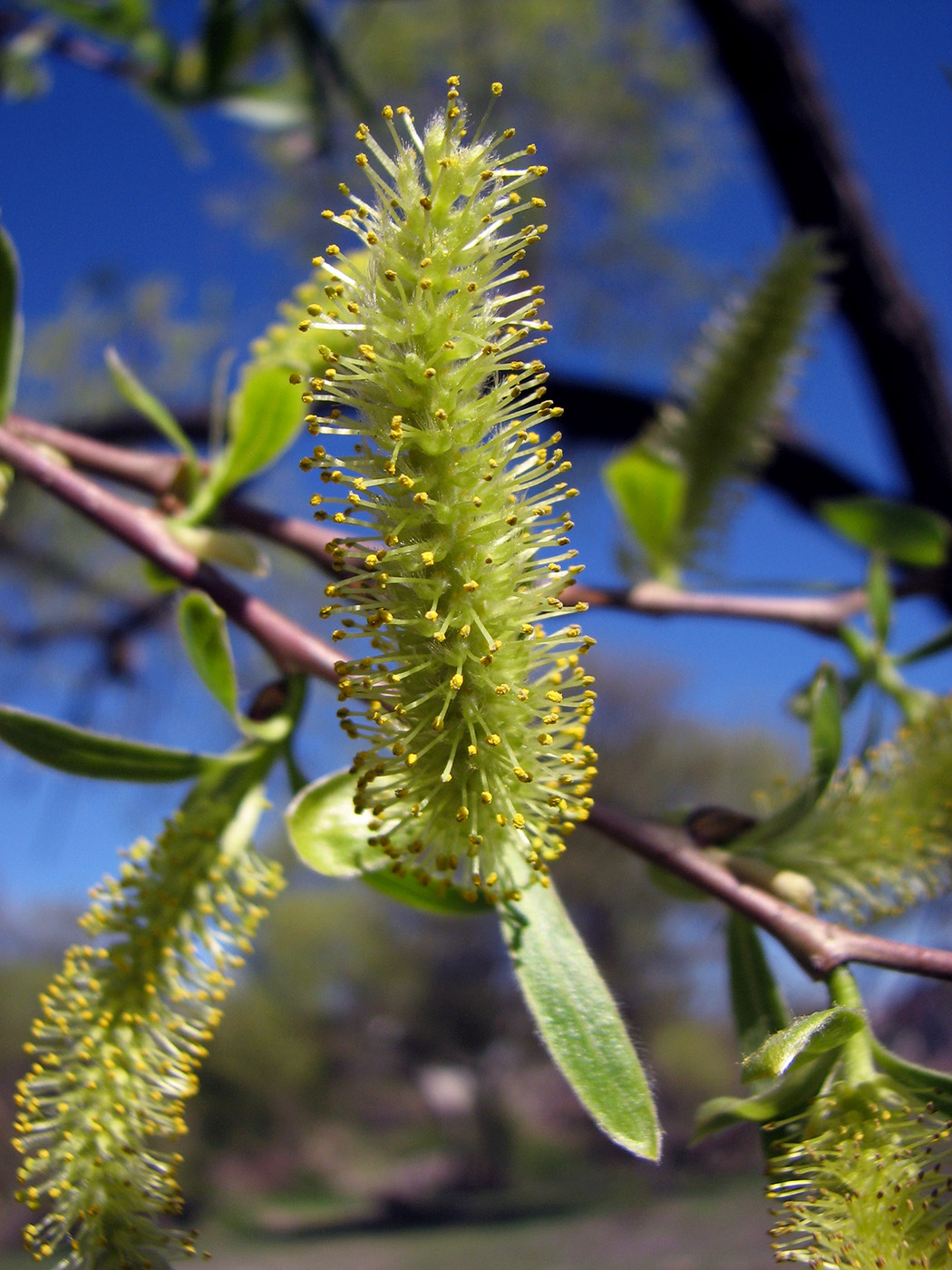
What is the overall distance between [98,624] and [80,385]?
1738mm

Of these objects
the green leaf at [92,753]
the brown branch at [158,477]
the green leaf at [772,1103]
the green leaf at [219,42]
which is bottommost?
the green leaf at [772,1103]

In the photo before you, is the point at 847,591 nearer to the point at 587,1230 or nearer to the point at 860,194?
the point at 860,194

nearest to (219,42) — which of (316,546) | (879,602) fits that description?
→ (316,546)

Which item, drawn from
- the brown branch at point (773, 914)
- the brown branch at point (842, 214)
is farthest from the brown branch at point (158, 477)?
the brown branch at point (842, 214)

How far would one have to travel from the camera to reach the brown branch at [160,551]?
0.50 m

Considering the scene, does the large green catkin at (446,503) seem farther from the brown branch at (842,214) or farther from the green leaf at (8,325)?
the brown branch at (842,214)

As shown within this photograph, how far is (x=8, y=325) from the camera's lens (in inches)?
21.7

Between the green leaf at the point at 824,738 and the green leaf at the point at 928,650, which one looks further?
the green leaf at the point at 928,650

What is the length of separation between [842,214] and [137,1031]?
1725 millimetres

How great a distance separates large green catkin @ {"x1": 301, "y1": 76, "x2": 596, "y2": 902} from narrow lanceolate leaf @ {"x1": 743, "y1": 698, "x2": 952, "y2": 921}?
0.18 m

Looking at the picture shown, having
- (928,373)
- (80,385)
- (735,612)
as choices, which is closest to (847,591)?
(735,612)

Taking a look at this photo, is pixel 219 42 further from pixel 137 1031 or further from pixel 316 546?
pixel 137 1031

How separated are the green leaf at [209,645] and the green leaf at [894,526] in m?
0.63

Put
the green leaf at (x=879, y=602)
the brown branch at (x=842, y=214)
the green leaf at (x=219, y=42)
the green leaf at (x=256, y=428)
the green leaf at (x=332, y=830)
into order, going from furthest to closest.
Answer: the brown branch at (x=842, y=214), the green leaf at (x=219, y=42), the green leaf at (x=879, y=602), the green leaf at (x=256, y=428), the green leaf at (x=332, y=830)
